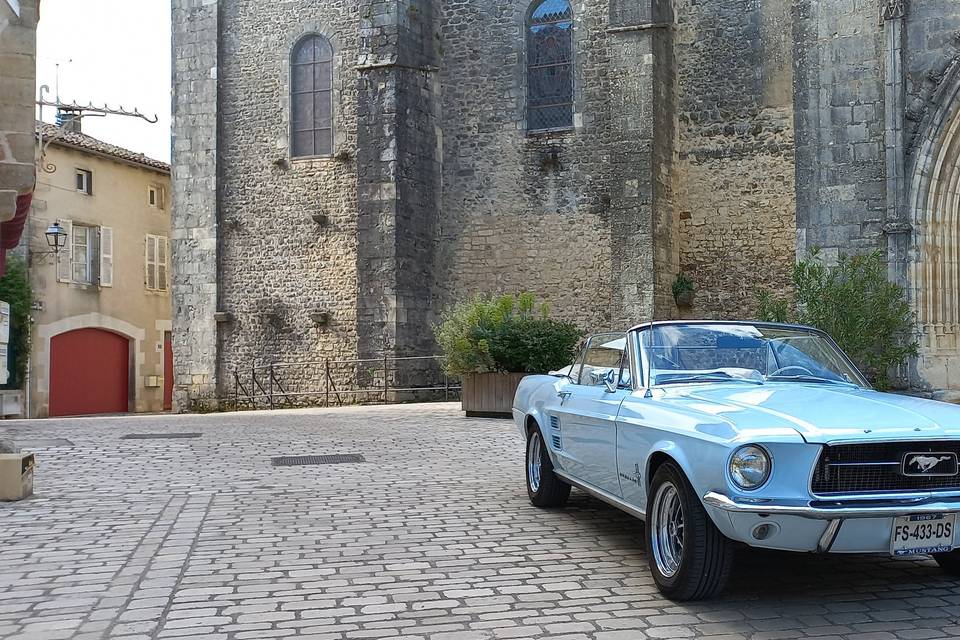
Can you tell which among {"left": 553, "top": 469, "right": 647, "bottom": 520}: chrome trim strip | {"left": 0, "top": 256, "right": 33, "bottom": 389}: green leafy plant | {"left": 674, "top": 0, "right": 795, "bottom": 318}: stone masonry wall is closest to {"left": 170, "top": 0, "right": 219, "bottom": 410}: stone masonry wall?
{"left": 0, "top": 256, "right": 33, "bottom": 389}: green leafy plant

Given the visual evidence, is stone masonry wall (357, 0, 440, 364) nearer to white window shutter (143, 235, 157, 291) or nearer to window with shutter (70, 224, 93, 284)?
window with shutter (70, 224, 93, 284)

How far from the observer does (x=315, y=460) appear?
32.7ft

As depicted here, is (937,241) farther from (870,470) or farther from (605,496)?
(870,470)

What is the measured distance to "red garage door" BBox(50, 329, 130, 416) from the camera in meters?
26.0

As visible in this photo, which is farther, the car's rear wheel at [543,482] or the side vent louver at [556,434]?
the car's rear wheel at [543,482]

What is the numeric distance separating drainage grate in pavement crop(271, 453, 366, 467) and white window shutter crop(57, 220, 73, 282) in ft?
58.8

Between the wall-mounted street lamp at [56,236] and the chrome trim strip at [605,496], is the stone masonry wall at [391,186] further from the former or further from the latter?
the chrome trim strip at [605,496]

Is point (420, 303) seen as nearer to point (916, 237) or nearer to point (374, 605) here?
point (916, 237)

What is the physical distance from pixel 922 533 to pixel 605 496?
184 centimetres

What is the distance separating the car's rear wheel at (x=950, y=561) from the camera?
480 cm

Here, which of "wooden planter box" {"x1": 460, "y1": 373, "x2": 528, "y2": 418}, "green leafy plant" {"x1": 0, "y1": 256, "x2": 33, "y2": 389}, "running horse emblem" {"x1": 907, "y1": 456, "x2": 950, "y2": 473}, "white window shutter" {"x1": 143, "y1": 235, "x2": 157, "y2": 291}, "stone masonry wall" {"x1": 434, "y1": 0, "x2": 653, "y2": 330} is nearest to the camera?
"running horse emblem" {"x1": 907, "y1": 456, "x2": 950, "y2": 473}

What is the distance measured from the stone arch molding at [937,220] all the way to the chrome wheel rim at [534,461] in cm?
842

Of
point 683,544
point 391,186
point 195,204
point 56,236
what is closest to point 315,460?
point 683,544

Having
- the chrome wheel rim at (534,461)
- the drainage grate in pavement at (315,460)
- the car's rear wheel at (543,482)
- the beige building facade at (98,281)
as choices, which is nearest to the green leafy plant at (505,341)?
the drainage grate in pavement at (315,460)
